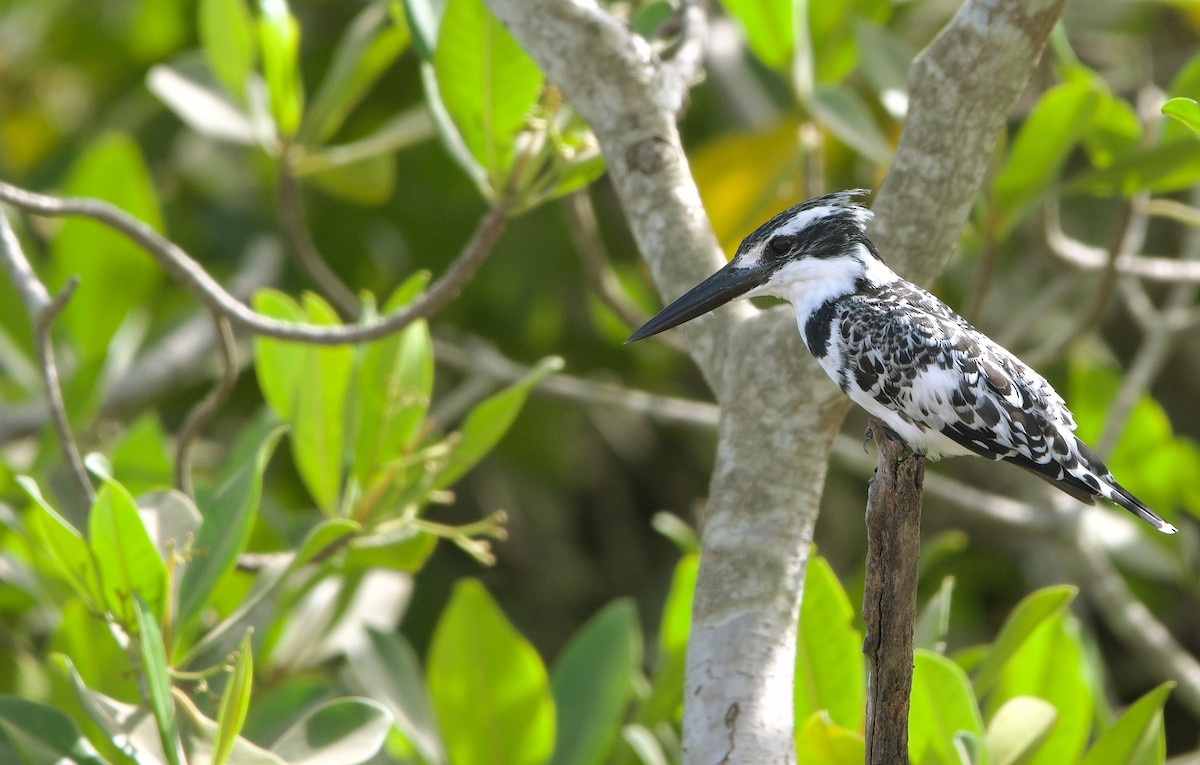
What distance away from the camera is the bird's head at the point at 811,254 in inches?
85.4

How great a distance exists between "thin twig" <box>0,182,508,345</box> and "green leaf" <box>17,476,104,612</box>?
42 centimetres

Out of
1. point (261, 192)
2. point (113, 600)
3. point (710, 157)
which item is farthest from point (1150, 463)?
point (261, 192)

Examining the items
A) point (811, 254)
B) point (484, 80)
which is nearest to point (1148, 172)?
point (811, 254)

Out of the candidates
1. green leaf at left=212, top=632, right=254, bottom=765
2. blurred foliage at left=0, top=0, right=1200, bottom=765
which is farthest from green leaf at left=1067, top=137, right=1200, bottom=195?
green leaf at left=212, top=632, right=254, bottom=765

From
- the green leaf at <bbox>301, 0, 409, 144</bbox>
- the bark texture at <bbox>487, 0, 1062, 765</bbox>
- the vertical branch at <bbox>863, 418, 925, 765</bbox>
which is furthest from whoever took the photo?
the green leaf at <bbox>301, 0, 409, 144</bbox>

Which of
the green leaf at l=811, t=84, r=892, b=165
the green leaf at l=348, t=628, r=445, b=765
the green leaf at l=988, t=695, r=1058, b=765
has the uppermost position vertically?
the green leaf at l=811, t=84, r=892, b=165

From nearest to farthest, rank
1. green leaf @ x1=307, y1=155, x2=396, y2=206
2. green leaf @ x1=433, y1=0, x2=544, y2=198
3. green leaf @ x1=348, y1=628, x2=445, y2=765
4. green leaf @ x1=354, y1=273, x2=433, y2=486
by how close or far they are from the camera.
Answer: green leaf @ x1=433, y1=0, x2=544, y2=198 → green leaf @ x1=354, y1=273, x2=433, y2=486 → green leaf @ x1=348, y1=628, x2=445, y2=765 → green leaf @ x1=307, y1=155, x2=396, y2=206

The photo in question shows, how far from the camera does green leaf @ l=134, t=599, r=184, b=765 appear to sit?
5.55 feet

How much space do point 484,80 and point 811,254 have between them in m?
0.65

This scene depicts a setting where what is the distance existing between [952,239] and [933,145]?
153 mm

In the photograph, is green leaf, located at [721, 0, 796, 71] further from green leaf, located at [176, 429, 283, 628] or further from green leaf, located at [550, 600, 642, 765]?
green leaf, located at [176, 429, 283, 628]

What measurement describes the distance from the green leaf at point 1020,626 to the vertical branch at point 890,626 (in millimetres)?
485


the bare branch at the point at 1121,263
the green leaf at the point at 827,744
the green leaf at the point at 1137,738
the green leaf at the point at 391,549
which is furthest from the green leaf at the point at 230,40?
the green leaf at the point at 1137,738

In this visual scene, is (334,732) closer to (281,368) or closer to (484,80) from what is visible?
(281,368)
